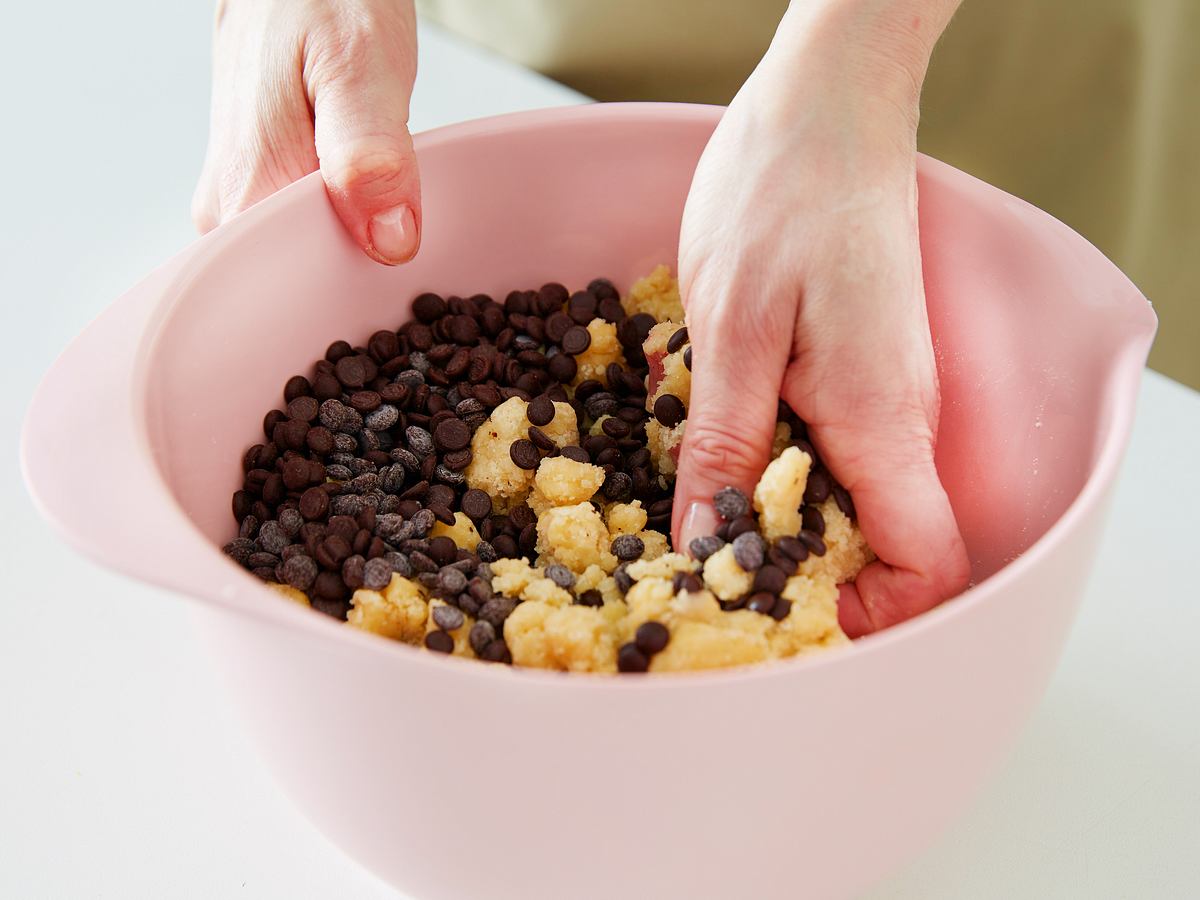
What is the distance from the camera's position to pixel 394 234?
1120mm

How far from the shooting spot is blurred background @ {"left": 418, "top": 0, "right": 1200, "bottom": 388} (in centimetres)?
147

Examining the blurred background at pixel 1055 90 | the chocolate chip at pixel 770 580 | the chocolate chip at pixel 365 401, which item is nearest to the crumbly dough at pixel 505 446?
the chocolate chip at pixel 365 401

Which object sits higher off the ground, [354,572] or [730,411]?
[730,411]

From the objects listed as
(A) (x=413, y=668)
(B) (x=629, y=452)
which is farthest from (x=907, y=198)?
(A) (x=413, y=668)

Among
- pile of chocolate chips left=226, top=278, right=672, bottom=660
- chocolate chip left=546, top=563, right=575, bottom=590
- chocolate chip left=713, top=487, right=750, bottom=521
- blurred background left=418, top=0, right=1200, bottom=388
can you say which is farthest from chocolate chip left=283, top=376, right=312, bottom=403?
blurred background left=418, top=0, right=1200, bottom=388

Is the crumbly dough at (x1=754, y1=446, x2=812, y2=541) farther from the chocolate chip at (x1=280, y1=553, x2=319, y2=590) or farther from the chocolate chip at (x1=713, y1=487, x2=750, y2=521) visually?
the chocolate chip at (x1=280, y1=553, x2=319, y2=590)

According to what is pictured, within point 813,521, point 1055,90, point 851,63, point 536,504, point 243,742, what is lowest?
point 243,742

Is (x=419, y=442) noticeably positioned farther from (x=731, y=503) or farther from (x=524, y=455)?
(x=731, y=503)

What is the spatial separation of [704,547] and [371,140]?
0.53 m

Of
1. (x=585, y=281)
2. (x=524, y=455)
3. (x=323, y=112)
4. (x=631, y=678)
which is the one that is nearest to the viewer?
(x=631, y=678)

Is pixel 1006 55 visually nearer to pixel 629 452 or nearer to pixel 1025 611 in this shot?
pixel 629 452

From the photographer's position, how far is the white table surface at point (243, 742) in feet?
3.13

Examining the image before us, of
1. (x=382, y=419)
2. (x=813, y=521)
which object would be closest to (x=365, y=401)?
(x=382, y=419)

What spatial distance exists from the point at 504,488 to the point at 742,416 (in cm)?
26
